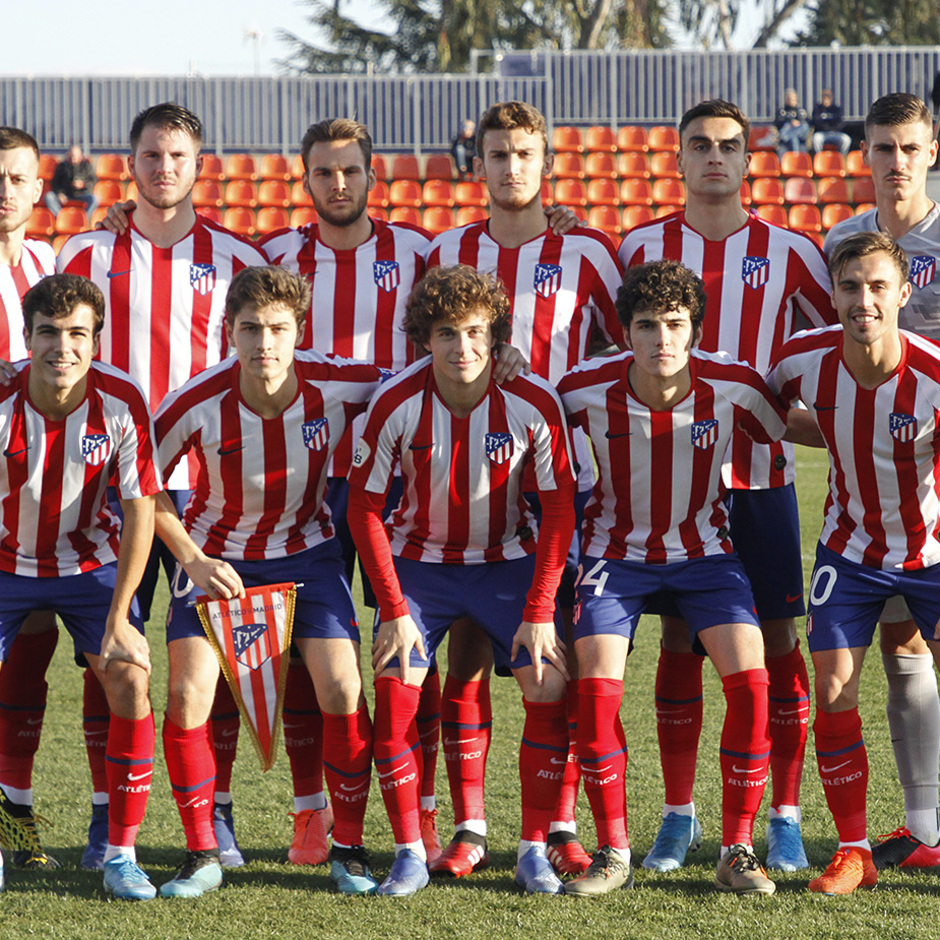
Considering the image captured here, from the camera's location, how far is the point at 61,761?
14.3ft

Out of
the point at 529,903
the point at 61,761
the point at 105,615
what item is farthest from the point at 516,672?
the point at 61,761

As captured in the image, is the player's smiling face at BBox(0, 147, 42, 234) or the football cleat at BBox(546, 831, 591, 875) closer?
the football cleat at BBox(546, 831, 591, 875)

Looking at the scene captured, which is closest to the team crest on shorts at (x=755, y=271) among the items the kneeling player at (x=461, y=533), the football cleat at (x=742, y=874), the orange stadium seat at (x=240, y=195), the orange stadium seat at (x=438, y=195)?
the kneeling player at (x=461, y=533)

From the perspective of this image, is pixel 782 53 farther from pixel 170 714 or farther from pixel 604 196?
pixel 170 714

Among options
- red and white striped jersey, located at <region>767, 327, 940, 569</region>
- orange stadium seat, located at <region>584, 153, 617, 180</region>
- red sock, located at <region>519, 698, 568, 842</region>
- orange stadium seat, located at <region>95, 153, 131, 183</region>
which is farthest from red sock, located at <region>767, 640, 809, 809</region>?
orange stadium seat, located at <region>95, 153, 131, 183</region>

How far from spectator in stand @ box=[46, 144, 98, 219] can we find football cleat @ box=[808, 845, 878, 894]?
41.5 ft

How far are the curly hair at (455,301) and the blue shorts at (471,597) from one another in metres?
0.62

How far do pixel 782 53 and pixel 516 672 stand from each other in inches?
590

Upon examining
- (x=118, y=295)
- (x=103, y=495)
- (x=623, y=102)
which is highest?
(x=623, y=102)

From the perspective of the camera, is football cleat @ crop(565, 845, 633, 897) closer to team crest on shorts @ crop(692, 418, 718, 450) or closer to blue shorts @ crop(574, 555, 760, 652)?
blue shorts @ crop(574, 555, 760, 652)

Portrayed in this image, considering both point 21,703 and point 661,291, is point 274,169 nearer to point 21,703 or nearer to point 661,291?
point 21,703

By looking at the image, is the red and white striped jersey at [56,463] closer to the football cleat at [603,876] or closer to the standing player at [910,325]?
the football cleat at [603,876]

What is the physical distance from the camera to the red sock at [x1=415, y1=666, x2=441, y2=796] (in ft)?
11.7

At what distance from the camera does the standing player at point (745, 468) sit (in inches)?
136
